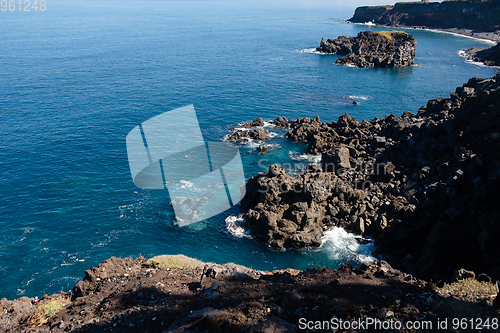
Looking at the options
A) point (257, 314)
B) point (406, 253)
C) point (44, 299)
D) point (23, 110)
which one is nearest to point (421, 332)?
point (257, 314)

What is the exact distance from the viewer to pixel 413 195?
36.0 m

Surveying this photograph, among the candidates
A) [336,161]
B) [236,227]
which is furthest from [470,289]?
[336,161]

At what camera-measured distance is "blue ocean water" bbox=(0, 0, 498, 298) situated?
33406 mm

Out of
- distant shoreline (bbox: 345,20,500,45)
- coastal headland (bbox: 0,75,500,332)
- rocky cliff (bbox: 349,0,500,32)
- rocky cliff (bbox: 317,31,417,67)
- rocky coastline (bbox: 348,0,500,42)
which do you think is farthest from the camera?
rocky cliff (bbox: 349,0,500,32)

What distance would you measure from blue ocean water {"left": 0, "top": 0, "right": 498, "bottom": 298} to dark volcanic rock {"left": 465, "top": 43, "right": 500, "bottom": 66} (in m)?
5.06

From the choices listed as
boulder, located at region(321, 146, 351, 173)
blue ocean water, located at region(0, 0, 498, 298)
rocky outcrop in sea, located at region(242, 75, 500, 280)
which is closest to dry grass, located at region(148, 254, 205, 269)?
blue ocean water, located at region(0, 0, 498, 298)

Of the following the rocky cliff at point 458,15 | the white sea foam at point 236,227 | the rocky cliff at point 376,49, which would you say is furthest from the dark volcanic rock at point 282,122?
the rocky cliff at point 458,15

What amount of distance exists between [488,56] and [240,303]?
454 ft

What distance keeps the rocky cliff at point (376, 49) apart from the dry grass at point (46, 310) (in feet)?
390

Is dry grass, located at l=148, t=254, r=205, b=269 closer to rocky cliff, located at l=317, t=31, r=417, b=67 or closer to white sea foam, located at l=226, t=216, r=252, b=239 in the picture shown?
white sea foam, located at l=226, t=216, r=252, b=239

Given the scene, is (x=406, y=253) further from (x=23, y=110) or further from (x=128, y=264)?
(x=23, y=110)

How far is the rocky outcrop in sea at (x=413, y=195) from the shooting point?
89.7 ft

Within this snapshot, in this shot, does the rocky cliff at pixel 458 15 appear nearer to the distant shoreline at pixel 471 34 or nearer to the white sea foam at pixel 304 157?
the distant shoreline at pixel 471 34

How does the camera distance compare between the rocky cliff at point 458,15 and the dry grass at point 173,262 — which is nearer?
the dry grass at point 173,262
